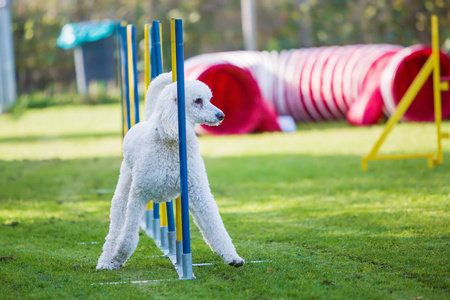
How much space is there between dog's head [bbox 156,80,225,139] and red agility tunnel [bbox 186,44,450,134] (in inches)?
322

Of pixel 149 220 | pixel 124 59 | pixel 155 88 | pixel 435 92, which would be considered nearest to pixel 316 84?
pixel 435 92

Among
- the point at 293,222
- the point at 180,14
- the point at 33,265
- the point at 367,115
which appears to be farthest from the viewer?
the point at 180,14

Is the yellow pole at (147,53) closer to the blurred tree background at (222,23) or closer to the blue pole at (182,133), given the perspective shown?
the blue pole at (182,133)

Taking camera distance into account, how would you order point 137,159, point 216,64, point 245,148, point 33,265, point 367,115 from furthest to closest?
point 367,115 < point 216,64 < point 245,148 < point 33,265 < point 137,159

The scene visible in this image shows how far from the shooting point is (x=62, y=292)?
3.93 meters

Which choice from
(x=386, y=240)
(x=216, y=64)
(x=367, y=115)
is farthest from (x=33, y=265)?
(x=367, y=115)

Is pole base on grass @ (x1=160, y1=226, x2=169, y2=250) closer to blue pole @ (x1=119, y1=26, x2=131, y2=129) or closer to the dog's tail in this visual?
the dog's tail

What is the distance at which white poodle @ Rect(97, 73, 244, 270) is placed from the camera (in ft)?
13.3

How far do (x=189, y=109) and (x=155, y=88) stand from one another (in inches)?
19.7

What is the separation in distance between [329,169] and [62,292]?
217 inches

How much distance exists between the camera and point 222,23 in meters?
32.8

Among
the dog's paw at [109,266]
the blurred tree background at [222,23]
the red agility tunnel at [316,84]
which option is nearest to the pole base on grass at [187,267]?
the dog's paw at [109,266]

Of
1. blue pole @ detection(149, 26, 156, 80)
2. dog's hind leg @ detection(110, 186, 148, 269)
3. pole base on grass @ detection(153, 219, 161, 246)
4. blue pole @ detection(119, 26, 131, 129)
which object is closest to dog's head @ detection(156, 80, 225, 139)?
dog's hind leg @ detection(110, 186, 148, 269)

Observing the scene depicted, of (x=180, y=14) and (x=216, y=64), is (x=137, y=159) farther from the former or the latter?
(x=180, y=14)
